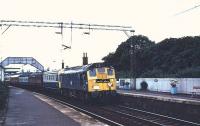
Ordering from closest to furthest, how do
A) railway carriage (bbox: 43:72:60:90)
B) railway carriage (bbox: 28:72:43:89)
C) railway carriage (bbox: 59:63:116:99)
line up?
railway carriage (bbox: 59:63:116:99) → railway carriage (bbox: 43:72:60:90) → railway carriage (bbox: 28:72:43:89)

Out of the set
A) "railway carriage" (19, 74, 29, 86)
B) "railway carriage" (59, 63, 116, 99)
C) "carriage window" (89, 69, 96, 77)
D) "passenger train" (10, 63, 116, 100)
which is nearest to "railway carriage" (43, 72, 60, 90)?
"passenger train" (10, 63, 116, 100)

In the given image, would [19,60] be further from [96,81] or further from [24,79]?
[96,81]

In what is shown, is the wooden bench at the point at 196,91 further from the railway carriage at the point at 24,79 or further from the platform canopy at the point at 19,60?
the platform canopy at the point at 19,60

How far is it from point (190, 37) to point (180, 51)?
3.61 meters

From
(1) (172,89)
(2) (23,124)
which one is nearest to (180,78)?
(1) (172,89)

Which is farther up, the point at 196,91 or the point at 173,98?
the point at 196,91

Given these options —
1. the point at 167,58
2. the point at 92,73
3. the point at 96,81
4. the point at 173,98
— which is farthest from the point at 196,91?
the point at 167,58

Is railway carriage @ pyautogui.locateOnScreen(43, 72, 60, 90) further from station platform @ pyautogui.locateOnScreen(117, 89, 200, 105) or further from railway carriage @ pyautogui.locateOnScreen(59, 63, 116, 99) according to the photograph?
railway carriage @ pyautogui.locateOnScreen(59, 63, 116, 99)

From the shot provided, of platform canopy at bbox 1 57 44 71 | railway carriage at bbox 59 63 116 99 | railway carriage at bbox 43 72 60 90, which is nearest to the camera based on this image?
railway carriage at bbox 59 63 116 99

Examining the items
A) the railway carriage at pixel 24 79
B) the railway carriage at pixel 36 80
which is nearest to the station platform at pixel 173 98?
the railway carriage at pixel 36 80

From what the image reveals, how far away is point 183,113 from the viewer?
2303cm

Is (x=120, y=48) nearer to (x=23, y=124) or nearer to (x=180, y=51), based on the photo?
(x=180, y=51)

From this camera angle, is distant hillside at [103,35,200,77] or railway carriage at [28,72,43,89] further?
distant hillside at [103,35,200,77]

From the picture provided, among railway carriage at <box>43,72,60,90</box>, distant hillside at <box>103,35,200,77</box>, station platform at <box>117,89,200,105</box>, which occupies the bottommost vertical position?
station platform at <box>117,89,200,105</box>
